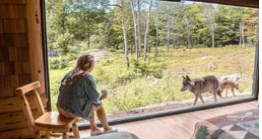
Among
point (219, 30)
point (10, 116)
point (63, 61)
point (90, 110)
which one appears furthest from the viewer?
point (219, 30)

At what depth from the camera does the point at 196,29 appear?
3.42m

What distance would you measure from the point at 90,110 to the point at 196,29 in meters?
2.08

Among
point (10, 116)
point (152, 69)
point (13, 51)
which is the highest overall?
point (13, 51)

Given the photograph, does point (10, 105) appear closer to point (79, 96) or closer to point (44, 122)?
point (44, 122)

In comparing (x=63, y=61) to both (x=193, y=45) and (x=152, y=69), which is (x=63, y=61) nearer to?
(x=152, y=69)

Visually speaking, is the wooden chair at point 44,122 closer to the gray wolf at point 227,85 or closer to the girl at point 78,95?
the girl at point 78,95

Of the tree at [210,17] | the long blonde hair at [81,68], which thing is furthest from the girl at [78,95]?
the tree at [210,17]

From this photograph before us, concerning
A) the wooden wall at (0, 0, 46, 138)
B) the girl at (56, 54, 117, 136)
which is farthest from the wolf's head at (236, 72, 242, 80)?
the wooden wall at (0, 0, 46, 138)

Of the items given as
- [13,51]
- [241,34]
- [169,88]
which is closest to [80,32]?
[13,51]

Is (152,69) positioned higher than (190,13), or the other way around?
(190,13)

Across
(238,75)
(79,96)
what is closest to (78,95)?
(79,96)

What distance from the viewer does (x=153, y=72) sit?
10.7 ft

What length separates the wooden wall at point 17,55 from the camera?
7.57 ft

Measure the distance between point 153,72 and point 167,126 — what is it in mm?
776
